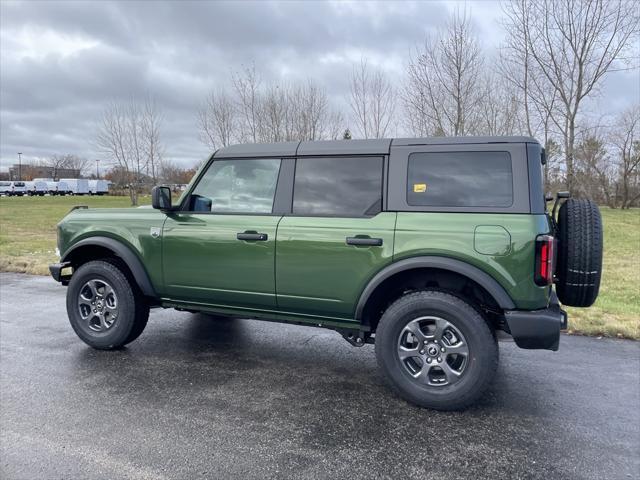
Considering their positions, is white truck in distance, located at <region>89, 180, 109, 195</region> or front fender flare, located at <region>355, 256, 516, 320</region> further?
white truck in distance, located at <region>89, 180, 109, 195</region>

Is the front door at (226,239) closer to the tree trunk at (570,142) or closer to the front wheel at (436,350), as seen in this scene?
the front wheel at (436,350)

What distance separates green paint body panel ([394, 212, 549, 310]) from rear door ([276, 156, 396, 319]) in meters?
0.17

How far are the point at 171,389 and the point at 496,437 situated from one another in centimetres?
236

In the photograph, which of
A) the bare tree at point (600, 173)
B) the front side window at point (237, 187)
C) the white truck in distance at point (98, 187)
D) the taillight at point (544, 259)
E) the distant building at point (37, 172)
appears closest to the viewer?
the taillight at point (544, 259)

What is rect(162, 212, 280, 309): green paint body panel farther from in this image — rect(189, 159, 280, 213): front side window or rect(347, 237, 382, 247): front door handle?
rect(347, 237, 382, 247): front door handle

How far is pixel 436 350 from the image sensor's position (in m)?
A: 3.33

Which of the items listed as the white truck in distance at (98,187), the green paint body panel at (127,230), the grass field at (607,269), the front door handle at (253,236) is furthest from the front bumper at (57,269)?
the white truck in distance at (98,187)

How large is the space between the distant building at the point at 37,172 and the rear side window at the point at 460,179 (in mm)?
119275

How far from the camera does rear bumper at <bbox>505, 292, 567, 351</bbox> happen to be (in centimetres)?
308

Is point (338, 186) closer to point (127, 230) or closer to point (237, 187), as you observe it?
point (237, 187)

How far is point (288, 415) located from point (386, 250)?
1.36 metres

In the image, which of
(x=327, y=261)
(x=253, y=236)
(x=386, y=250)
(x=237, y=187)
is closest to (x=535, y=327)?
(x=386, y=250)

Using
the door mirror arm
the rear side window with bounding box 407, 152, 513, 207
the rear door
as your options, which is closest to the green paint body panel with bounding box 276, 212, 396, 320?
the rear door

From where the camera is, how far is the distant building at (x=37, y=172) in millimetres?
107188
